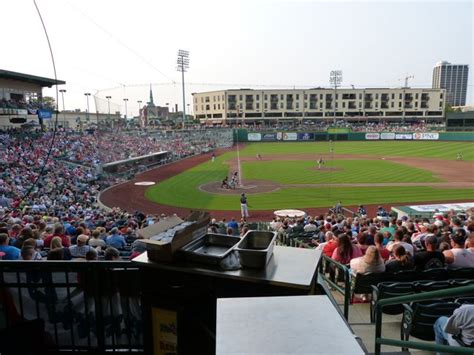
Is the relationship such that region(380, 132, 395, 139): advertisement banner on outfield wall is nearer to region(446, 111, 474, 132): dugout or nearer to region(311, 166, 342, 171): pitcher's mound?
region(446, 111, 474, 132): dugout

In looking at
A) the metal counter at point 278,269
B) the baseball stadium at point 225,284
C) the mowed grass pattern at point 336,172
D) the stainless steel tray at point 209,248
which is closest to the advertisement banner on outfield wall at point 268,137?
the mowed grass pattern at point 336,172

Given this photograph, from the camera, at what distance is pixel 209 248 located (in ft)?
11.4

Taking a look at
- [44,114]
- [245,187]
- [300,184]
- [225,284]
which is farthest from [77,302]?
[44,114]

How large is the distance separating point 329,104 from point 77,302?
115913mm

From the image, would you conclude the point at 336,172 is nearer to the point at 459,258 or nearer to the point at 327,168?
the point at 327,168

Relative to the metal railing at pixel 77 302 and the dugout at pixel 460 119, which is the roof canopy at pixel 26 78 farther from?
the dugout at pixel 460 119

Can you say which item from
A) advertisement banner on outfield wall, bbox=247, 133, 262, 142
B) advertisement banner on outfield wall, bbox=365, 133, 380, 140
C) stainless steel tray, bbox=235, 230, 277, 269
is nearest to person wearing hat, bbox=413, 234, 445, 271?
stainless steel tray, bbox=235, 230, 277, 269

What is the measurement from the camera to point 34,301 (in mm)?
4008

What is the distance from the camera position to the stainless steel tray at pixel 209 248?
2996 millimetres

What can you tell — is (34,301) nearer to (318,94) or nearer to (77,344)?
(77,344)

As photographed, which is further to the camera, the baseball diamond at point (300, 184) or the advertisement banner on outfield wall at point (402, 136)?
the advertisement banner on outfield wall at point (402, 136)

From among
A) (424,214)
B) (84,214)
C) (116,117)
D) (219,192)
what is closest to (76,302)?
(84,214)

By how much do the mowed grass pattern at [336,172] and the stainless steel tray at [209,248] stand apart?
1174 inches

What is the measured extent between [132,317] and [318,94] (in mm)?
115255
